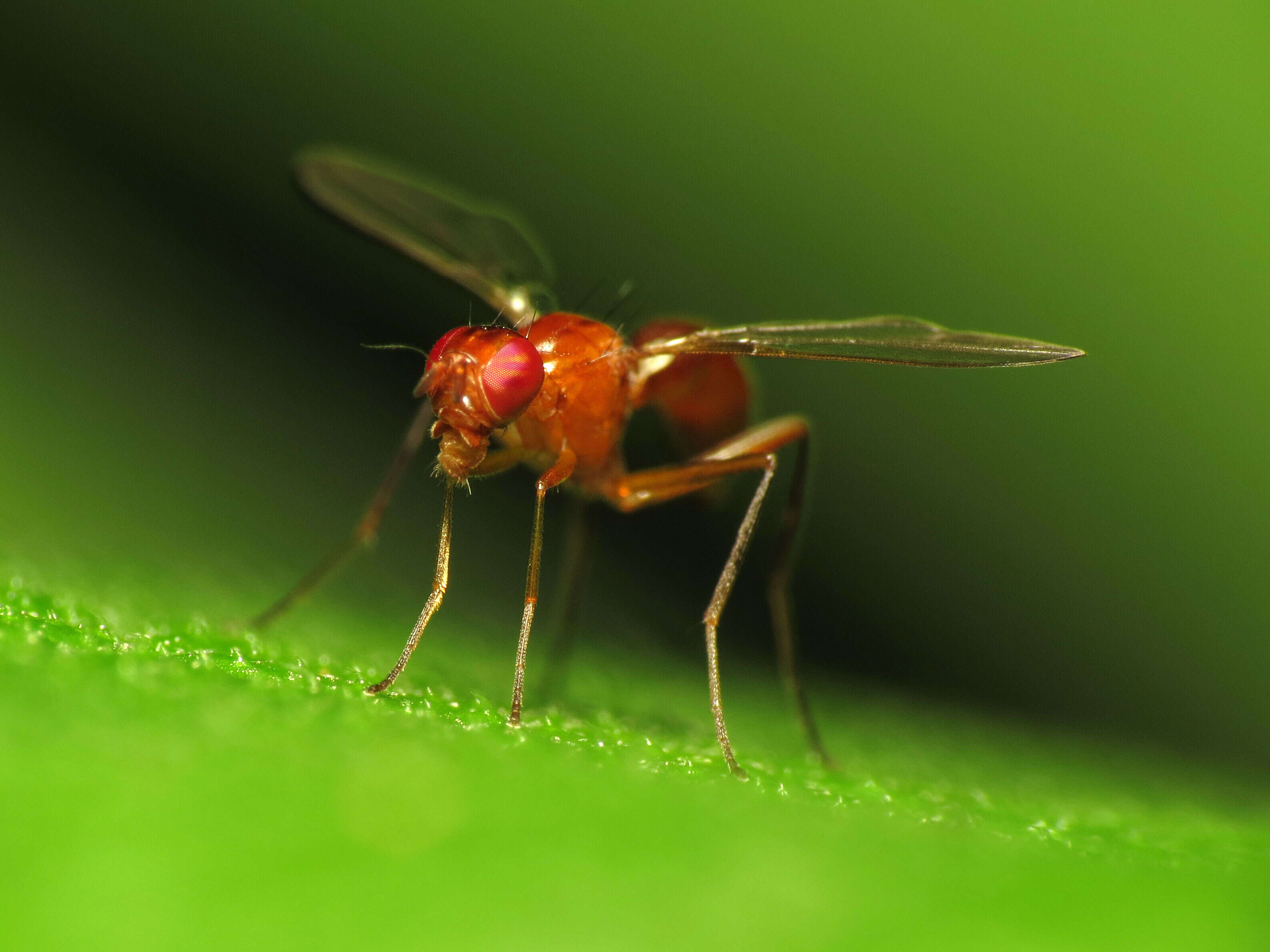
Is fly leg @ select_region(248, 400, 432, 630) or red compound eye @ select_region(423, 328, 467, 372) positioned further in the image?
fly leg @ select_region(248, 400, 432, 630)

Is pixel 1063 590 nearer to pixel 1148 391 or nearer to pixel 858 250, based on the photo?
pixel 1148 391

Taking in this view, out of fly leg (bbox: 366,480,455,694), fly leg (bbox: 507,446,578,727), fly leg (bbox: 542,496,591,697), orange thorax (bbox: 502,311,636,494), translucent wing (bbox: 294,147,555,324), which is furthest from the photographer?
fly leg (bbox: 542,496,591,697)

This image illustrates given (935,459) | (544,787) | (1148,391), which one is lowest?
(544,787)

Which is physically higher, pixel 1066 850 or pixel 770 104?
pixel 770 104

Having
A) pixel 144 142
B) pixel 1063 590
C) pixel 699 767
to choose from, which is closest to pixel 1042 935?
pixel 699 767

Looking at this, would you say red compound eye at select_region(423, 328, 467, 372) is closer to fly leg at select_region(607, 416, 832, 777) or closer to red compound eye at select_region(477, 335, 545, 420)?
red compound eye at select_region(477, 335, 545, 420)

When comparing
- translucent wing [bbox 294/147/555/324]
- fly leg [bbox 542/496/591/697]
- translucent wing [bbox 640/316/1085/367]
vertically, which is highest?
translucent wing [bbox 294/147/555/324]

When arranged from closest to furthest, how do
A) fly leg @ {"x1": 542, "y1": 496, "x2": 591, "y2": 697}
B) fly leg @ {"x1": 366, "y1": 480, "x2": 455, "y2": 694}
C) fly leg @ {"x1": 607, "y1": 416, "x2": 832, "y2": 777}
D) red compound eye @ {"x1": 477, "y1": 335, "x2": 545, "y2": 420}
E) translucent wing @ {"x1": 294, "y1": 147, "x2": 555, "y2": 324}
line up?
fly leg @ {"x1": 366, "y1": 480, "x2": 455, "y2": 694} < red compound eye @ {"x1": 477, "y1": 335, "x2": 545, "y2": 420} < fly leg @ {"x1": 607, "y1": 416, "x2": 832, "y2": 777} < translucent wing @ {"x1": 294, "y1": 147, "x2": 555, "y2": 324} < fly leg @ {"x1": 542, "y1": 496, "x2": 591, "y2": 697}

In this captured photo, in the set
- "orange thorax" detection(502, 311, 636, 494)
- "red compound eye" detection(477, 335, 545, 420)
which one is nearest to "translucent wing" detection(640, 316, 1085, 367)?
"orange thorax" detection(502, 311, 636, 494)
